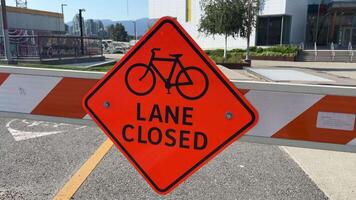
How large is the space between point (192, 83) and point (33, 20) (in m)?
40.5

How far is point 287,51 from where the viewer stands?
28.7 meters

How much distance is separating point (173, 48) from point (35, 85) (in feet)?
3.67

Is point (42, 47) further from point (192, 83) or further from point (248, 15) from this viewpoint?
point (192, 83)

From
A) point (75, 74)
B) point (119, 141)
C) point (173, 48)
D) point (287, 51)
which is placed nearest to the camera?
point (173, 48)

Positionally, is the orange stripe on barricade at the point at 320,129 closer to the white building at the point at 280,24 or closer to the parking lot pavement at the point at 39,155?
the parking lot pavement at the point at 39,155

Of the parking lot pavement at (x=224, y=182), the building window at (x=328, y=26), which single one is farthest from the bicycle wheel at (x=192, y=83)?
the building window at (x=328, y=26)

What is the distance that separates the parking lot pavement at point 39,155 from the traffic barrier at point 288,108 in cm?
139

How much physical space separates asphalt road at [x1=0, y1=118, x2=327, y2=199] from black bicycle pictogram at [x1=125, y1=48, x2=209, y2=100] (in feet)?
5.16

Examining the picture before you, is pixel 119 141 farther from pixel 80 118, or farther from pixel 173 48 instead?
pixel 173 48

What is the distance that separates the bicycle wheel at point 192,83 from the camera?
171cm

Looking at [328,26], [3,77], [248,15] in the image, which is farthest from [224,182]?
[328,26]

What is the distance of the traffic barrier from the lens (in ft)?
5.89

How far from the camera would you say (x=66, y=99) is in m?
2.16

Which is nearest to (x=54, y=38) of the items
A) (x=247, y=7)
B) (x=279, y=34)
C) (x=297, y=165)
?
(x=247, y=7)
